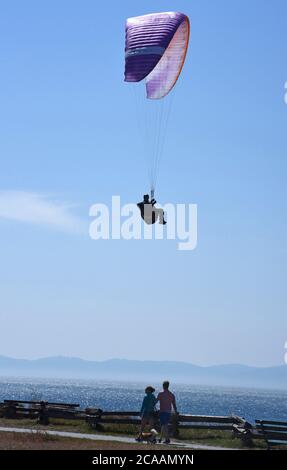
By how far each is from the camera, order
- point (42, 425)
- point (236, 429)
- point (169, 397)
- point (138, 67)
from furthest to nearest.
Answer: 1. point (138, 67)
2. point (42, 425)
3. point (236, 429)
4. point (169, 397)

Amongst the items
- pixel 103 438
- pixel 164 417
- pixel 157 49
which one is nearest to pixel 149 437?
pixel 164 417

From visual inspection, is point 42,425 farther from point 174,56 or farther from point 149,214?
point 174,56

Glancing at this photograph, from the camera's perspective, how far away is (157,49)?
33250mm

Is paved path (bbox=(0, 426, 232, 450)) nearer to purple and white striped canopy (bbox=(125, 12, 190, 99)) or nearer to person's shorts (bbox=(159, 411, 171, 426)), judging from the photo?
person's shorts (bbox=(159, 411, 171, 426))

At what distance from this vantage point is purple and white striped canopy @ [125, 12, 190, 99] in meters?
33.3

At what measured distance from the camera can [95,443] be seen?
2441 cm

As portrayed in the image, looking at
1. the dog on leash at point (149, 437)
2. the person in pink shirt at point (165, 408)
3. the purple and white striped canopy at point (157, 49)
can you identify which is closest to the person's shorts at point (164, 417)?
the person in pink shirt at point (165, 408)

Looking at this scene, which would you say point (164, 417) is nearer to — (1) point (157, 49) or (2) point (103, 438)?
(2) point (103, 438)

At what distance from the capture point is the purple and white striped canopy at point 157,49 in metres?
33.3

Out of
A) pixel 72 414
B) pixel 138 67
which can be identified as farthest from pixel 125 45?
pixel 72 414

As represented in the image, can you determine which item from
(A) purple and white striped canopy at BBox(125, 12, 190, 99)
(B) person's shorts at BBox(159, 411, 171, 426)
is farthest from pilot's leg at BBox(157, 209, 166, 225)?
(B) person's shorts at BBox(159, 411, 171, 426)

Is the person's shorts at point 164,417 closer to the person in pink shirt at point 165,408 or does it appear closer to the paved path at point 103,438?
the person in pink shirt at point 165,408
